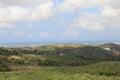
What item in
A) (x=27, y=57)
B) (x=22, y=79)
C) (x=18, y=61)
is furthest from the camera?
(x=27, y=57)

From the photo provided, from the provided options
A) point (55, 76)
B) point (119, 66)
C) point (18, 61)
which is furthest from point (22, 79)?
point (18, 61)

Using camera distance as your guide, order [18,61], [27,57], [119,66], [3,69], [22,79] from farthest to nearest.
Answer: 1. [27,57]
2. [18,61]
3. [3,69]
4. [119,66]
5. [22,79]

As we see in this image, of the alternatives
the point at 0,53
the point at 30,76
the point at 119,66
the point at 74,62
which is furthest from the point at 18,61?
the point at 30,76

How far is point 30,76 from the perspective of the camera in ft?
247

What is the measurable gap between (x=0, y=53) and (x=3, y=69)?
166 feet

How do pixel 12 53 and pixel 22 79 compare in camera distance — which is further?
pixel 12 53

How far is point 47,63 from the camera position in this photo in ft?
564

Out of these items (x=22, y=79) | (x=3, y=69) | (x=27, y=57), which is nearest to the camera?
(x=22, y=79)

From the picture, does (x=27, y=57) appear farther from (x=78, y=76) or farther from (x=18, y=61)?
(x=78, y=76)

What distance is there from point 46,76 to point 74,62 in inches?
4412

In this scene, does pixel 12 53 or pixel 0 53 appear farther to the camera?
pixel 12 53

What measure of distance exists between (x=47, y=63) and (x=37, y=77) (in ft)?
322

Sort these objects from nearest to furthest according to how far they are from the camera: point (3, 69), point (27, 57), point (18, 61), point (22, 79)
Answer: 1. point (22, 79)
2. point (3, 69)
3. point (18, 61)
4. point (27, 57)

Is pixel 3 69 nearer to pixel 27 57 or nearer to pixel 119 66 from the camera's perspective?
pixel 119 66
